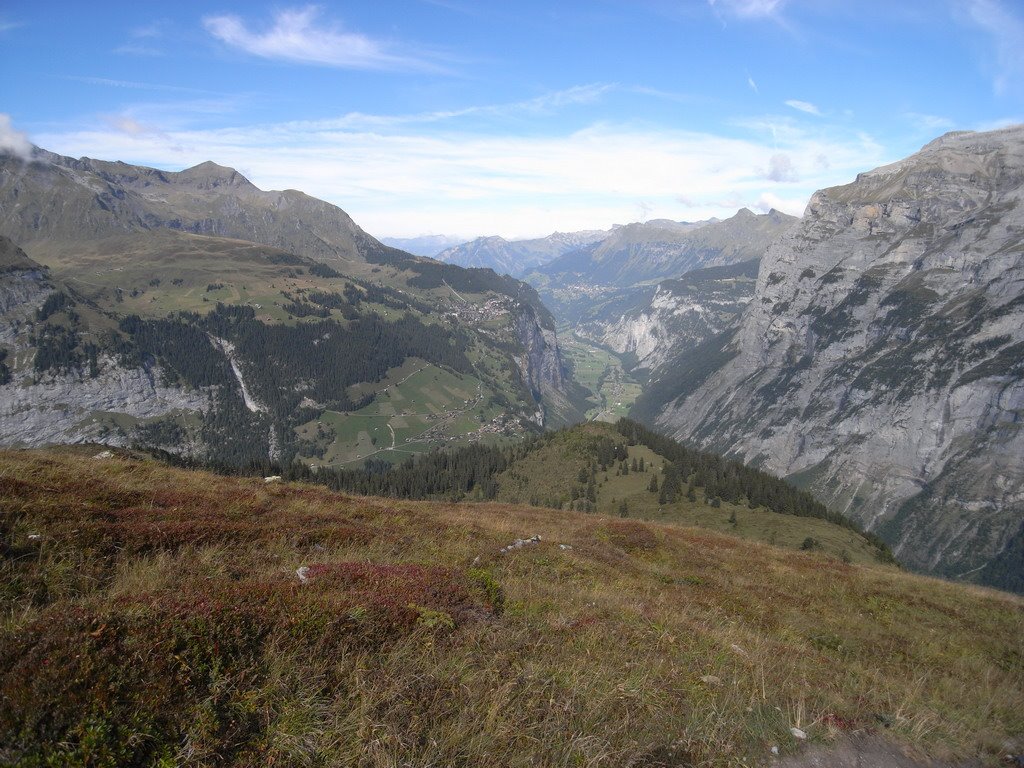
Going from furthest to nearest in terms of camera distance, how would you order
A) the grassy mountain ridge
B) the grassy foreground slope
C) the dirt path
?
the grassy mountain ridge < the dirt path < the grassy foreground slope

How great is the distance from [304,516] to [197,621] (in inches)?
474

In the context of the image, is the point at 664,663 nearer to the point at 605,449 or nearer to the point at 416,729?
the point at 416,729

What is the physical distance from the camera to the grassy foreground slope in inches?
225

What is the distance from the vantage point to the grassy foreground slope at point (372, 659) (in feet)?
18.7

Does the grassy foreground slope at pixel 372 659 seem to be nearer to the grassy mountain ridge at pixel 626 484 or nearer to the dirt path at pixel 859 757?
the dirt path at pixel 859 757

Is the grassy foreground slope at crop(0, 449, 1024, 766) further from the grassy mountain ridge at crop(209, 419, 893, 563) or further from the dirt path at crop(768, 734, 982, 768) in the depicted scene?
the grassy mountain ridge at crop(209, 419, 893, 563)

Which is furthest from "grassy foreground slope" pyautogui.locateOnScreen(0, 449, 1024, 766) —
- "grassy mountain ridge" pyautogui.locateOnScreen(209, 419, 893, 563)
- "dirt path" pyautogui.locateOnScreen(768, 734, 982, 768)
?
"grassy mountain ridge" pyautogui.locateOnScreen(209, 419, 893, 563)

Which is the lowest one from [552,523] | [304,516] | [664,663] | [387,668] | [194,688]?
[552,523]

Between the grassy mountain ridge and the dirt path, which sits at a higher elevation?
the dirt path

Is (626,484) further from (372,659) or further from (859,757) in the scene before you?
(372,659)

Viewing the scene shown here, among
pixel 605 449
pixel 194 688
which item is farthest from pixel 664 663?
pixel 605 449

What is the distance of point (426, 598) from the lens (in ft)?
33.8

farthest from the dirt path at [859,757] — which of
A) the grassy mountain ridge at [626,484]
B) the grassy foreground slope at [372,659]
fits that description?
the grassy mountain ridge at [626,484]

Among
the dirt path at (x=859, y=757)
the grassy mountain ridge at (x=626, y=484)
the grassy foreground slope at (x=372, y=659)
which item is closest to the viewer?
the grassy foreground slope at (x=372, y=659)
